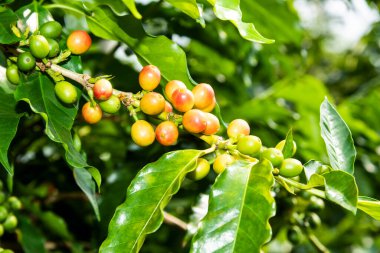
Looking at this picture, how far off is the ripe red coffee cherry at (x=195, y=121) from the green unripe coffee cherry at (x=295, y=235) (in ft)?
3.49

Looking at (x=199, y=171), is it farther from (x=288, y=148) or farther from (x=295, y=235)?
(x=295, y=235)

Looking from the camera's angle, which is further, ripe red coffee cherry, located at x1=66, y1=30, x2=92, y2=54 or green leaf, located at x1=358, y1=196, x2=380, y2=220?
ripe red coffee cherry, located at x1=66, y1=30, x2=92, y2=54

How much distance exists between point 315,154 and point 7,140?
173 centimetres

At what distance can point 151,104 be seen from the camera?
42.5 inches

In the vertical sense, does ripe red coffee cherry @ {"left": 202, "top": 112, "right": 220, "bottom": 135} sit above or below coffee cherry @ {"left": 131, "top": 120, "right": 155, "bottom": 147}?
above

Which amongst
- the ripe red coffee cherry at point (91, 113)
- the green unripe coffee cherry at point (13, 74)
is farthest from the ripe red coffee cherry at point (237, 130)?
the green unripe coffee cherry at point (13, 74)

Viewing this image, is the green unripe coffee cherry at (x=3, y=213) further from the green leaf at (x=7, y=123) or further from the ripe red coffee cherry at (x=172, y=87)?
the ripe red coffee cherry at (x=172, y=87)

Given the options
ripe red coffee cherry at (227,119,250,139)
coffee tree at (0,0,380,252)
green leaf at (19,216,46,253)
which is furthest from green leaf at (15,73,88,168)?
green leaf at (19,216,46,253)

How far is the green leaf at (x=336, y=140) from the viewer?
3.80ft

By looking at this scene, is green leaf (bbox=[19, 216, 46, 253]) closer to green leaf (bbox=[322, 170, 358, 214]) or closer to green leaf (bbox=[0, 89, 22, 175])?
green leaf (bbox=[0, 89, 22, 175])

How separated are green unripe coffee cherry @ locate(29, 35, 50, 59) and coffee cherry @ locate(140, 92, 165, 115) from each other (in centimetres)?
25

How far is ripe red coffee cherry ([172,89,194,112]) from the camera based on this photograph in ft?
3.56

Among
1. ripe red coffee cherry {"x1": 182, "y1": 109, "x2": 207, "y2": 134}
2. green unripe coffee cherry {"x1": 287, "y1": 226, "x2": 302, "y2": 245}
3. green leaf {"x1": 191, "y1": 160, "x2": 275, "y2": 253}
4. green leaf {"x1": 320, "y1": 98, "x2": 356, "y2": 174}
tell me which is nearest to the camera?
green leaf {"x1": 191, "y1": 160, "x2": 275, "y2": 253}

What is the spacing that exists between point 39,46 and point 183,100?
35cm
